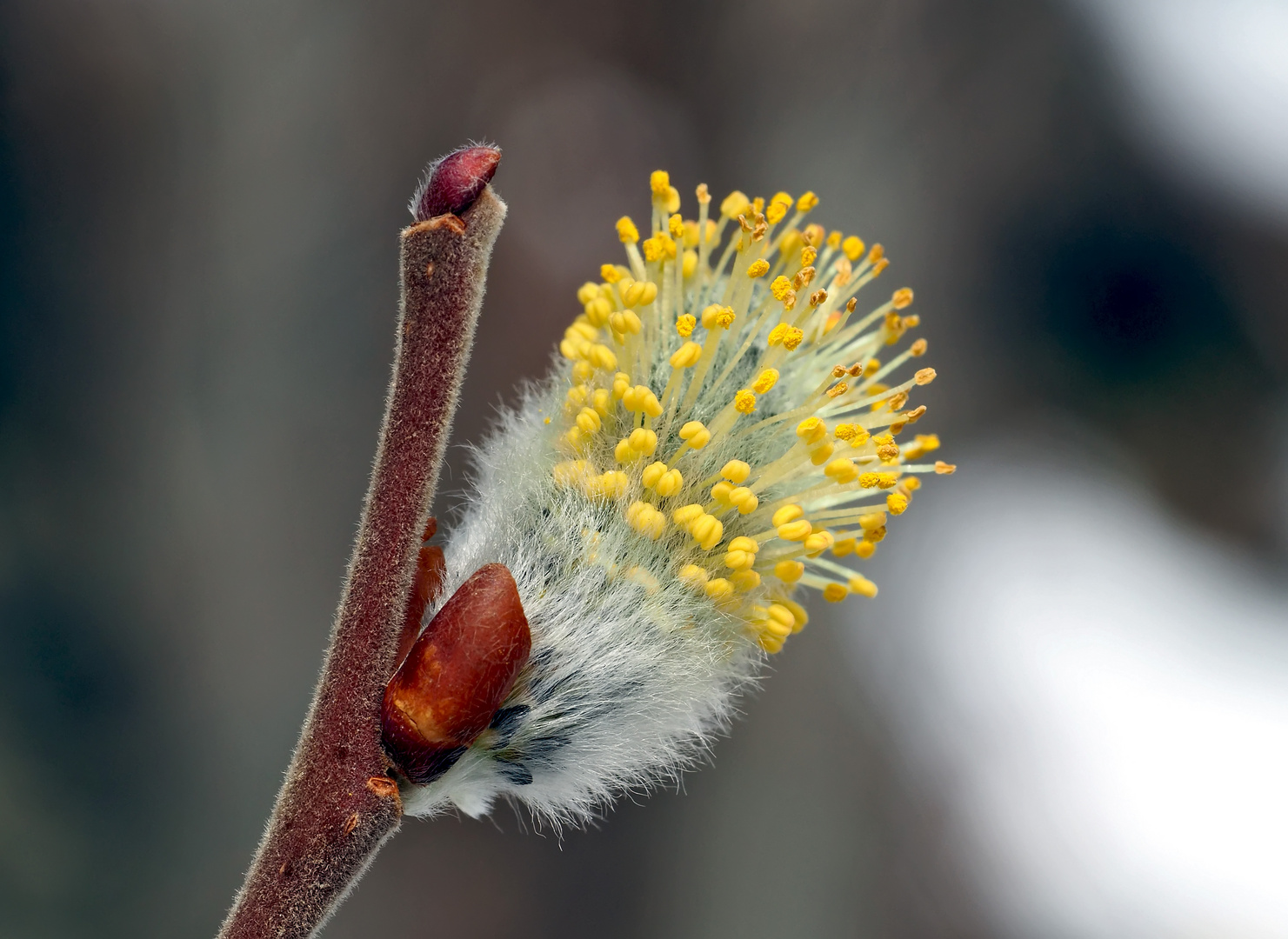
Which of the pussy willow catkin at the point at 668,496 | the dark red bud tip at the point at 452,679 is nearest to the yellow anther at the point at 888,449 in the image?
the pussy willow catkin at the point at 668,496

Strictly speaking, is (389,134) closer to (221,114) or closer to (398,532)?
(221,114)

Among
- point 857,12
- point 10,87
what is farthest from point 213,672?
point 857,12

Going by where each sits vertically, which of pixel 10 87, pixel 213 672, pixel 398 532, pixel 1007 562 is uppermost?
pixel 1007 562

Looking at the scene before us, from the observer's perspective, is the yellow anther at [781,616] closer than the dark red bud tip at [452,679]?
No

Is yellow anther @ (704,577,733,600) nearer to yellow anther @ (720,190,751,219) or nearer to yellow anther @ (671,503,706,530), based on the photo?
yellow anther @ (671,503,706,530)

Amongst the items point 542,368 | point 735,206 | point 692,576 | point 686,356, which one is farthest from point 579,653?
point 542,368

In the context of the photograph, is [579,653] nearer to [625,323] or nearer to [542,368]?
[625,323]

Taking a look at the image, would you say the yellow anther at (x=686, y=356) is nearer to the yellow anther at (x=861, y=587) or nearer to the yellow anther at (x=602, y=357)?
the yellow anther at (x=602, y=357)
